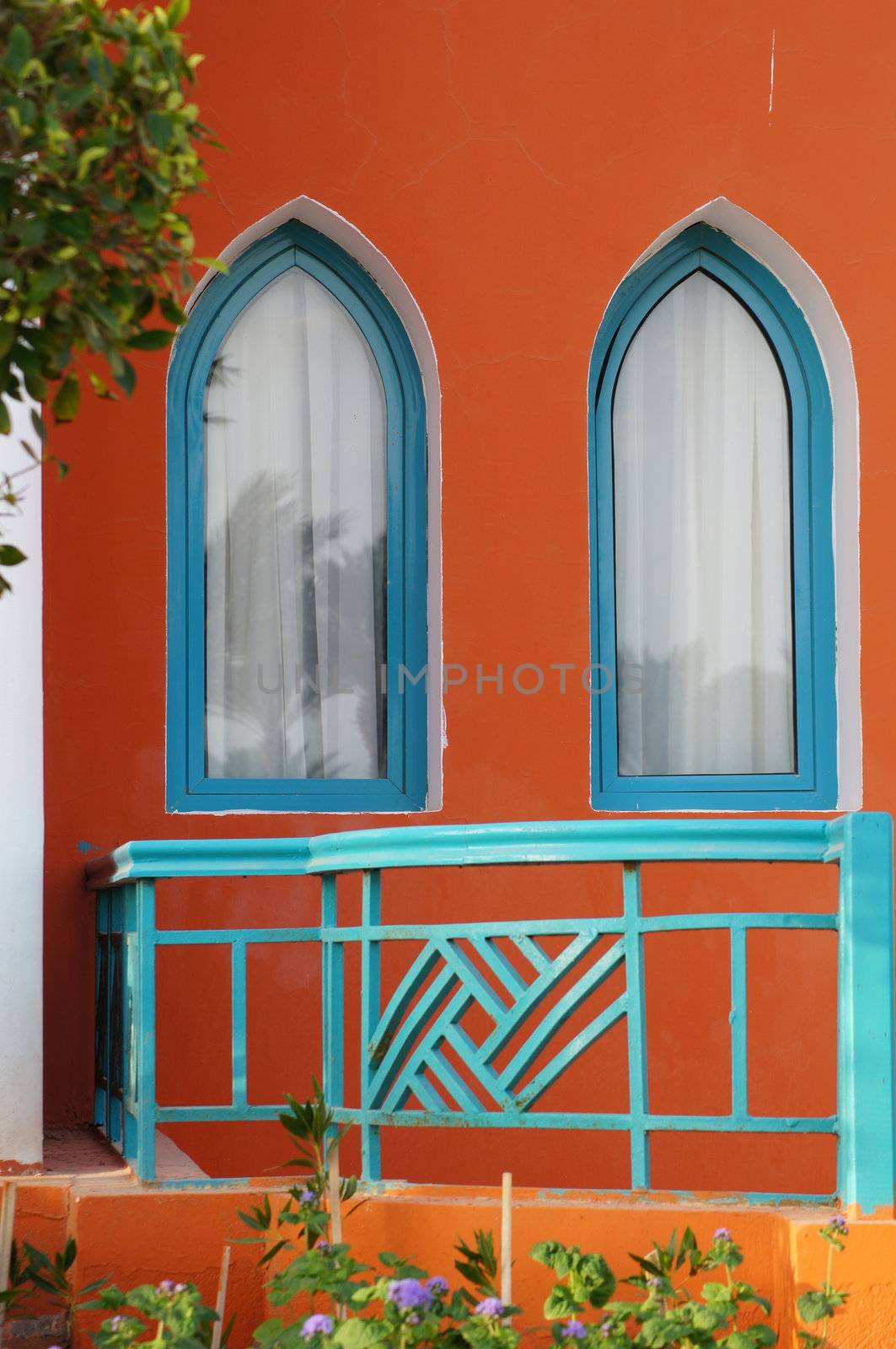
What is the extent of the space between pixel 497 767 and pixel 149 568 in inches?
53.2

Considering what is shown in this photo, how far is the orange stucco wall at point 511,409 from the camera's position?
5.29 meters

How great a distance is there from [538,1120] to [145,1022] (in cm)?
103

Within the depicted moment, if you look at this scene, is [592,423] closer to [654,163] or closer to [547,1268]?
[654,163]

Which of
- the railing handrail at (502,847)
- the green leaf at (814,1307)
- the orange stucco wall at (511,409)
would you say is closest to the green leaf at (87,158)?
the railing handrail at (502,847)

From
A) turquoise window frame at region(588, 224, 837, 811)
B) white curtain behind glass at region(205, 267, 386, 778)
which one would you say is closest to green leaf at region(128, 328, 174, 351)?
white curtain behind glass at region(205, 267, 386, 778)

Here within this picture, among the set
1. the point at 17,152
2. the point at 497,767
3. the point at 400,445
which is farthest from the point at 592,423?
the point at 17,152

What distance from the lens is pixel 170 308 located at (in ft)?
8.04

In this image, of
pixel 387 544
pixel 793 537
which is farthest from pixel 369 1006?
pixel 793 537

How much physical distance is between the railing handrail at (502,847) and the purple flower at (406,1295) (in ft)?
3.08

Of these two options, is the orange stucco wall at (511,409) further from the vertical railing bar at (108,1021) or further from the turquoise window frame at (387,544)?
the vertical railing bar at (108,1021)

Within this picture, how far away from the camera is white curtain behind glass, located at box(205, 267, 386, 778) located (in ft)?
18.4

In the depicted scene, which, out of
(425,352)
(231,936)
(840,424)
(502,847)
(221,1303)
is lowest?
(221,1303)

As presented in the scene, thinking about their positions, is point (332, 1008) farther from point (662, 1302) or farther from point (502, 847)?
point (662, 1302)

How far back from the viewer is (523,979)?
12.2ft
